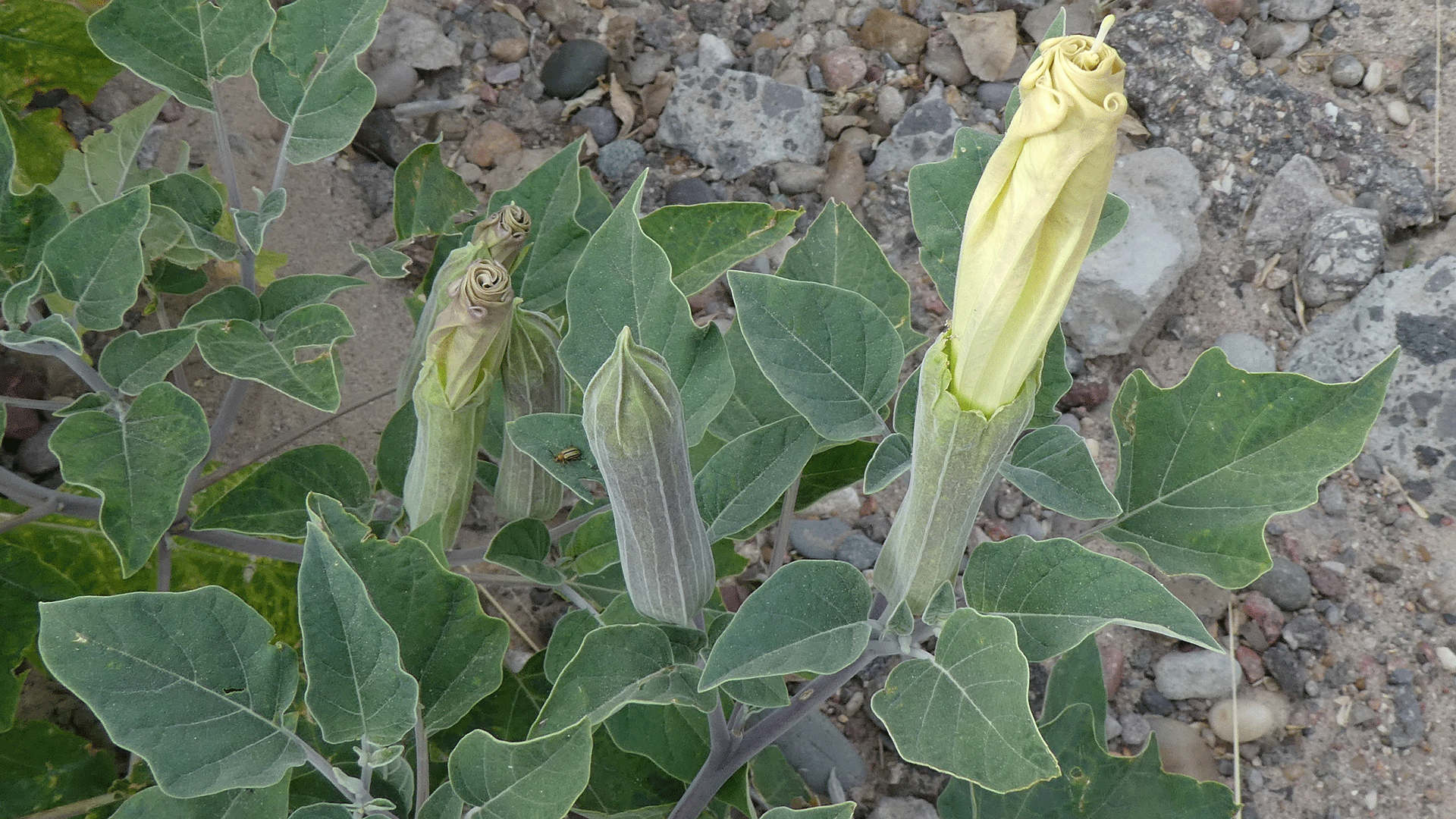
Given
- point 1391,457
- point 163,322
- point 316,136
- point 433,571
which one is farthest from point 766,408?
point 1391,457

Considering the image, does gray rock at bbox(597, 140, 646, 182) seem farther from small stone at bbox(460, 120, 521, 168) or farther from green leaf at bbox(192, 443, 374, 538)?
green leaf at bbox(192, 443, 374, 538)

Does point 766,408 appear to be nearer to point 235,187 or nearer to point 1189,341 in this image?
point 235,187

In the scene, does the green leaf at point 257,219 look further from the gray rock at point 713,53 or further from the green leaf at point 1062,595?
the gray rock at point 713,53

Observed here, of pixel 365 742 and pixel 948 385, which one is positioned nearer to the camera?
pixel 948 385

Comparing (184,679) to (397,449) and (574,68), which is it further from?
(574,68)

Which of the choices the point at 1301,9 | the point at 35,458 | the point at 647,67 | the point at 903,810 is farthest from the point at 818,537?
the point at 1301,9

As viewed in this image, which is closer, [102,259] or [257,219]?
[102,259]

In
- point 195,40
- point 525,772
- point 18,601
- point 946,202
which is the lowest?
point 18,601
